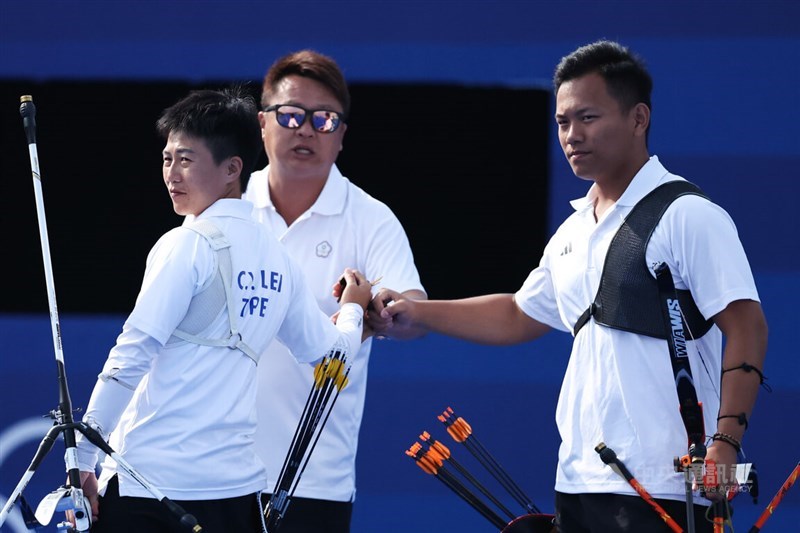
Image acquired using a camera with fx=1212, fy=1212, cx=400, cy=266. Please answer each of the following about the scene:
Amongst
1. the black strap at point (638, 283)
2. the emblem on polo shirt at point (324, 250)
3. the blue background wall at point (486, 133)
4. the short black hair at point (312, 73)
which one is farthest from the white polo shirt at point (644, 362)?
the blue background wall at point (486, 133)

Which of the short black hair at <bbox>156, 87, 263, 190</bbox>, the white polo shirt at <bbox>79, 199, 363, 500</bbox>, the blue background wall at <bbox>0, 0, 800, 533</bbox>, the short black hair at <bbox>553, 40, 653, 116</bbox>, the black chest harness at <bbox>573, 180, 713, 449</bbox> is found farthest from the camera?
the blue background wall at <bbox>0, 0, 800, 533</bbox>

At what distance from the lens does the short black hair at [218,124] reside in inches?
115

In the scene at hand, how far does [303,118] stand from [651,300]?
1.26 meters

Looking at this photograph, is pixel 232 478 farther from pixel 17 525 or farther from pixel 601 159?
pixel 17 525

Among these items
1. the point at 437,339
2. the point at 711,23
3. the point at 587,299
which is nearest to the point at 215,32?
the point at 437,339

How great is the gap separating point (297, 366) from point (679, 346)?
46.4 inches

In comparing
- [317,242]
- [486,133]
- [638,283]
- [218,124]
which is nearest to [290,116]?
[317,242]

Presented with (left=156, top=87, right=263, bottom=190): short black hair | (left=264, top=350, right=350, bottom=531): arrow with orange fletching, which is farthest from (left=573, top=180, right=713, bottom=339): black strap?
(left=156, top=87, right=263, bottom=190): short black hair

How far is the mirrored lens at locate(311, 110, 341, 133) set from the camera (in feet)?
11.8

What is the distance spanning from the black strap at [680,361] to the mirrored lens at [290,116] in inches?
49.4

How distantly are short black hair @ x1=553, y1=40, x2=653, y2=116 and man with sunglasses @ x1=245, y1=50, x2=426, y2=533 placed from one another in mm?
834

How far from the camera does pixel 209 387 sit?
2750 mm

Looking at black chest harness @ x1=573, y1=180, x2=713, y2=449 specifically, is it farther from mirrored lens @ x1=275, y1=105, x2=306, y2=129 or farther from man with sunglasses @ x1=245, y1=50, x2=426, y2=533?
mirrored lens @ x1=275, y1=105, x2=306, y2=129

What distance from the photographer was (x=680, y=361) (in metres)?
2.77
